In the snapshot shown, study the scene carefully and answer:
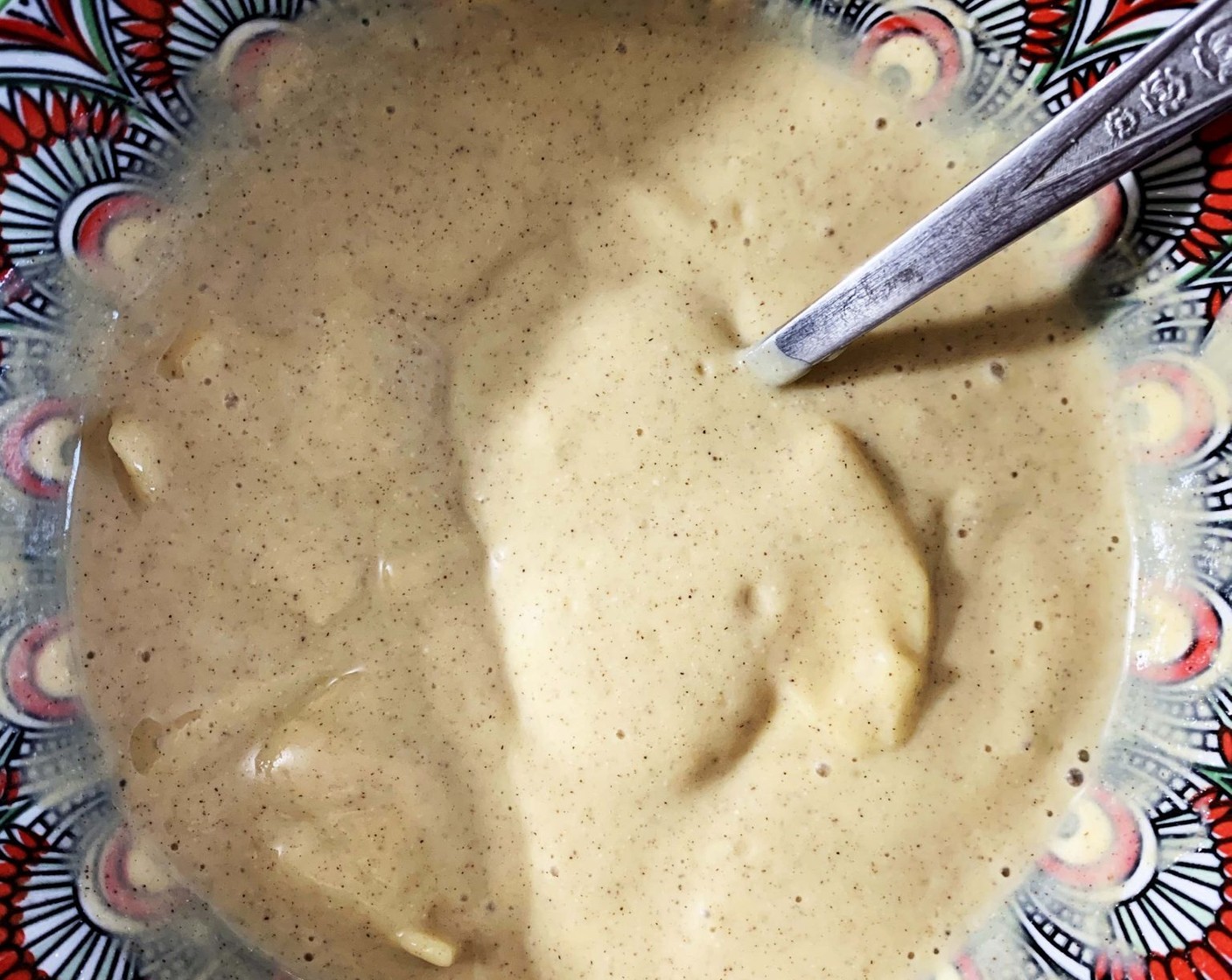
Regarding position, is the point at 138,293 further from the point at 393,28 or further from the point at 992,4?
the point at 992,4

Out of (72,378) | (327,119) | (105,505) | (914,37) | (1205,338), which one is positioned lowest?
(105,505)

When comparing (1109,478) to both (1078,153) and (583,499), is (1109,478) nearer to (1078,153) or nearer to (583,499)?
(1078,153)

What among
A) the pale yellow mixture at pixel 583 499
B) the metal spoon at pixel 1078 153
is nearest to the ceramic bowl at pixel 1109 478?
the pale yellow mixture at pixel 583 499

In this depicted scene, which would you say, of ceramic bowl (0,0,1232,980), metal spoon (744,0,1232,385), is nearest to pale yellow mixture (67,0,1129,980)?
ceramic bowl (0,0,1232,980)

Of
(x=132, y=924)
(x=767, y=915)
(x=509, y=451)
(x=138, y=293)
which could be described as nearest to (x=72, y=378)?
(x=138, y=293)

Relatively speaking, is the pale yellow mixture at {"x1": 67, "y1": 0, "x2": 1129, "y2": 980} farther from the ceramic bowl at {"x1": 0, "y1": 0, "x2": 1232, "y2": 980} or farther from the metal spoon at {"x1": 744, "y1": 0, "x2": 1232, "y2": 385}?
the metal spoon at {"x1": 744, "y1": 0, "x2": 1232, "y2": 385}
